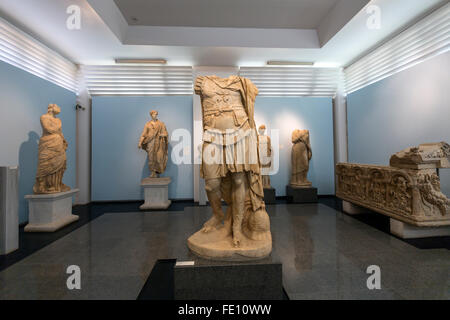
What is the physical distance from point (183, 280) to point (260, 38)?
5.76 meters

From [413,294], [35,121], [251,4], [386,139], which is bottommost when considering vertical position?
[413,294]

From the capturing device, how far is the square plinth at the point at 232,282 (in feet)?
6.53

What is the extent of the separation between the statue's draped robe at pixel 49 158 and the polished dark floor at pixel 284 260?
1.09m

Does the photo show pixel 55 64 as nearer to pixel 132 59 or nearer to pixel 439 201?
pixel 132 59

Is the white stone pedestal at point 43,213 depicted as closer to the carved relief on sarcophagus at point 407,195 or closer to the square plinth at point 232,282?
the square plinth at point 232,282

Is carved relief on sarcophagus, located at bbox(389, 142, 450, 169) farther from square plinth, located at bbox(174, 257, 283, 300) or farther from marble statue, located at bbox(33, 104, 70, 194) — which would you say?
marble statue, located at bbox(33, 104, 70, 194)

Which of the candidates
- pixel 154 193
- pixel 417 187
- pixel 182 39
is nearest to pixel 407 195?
pixel 417 187

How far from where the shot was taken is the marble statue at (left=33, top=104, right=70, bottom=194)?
429 centimetres

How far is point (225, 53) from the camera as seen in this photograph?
5891 mm

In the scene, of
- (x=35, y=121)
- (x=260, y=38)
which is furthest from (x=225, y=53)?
(x=35, y=121)

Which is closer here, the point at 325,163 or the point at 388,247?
the point at 388,247

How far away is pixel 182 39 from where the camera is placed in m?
5.51

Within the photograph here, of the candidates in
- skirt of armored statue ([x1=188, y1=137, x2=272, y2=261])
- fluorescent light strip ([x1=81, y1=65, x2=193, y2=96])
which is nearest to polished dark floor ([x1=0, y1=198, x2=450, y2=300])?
skirt of armored statue ([x1=188, y1=137, x2=272, y2=261])

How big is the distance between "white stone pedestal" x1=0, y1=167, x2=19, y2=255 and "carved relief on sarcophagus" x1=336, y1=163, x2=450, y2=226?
5897 mm
